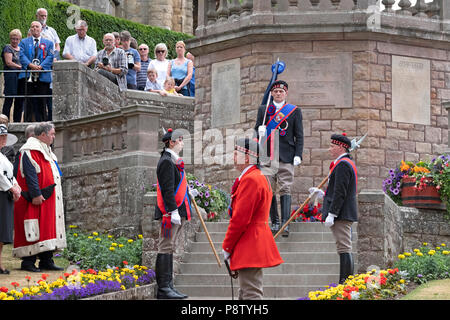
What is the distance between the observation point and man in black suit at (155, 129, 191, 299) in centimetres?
1203

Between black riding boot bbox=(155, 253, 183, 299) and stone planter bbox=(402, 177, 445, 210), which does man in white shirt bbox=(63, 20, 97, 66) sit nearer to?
stone planter bbox=(402, 177, 445, 210)

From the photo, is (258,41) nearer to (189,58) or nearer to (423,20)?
(423,20)

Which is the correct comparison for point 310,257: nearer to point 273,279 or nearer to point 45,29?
point 273,279

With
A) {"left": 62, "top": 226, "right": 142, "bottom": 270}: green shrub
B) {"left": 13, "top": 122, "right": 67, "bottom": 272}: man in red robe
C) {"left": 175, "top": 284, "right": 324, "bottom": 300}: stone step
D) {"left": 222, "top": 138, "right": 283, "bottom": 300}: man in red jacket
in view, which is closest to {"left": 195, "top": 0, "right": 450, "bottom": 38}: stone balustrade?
{"left": 62, "top": 226, "right": 142, "bottom": 270}: green shrub

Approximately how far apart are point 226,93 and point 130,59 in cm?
305

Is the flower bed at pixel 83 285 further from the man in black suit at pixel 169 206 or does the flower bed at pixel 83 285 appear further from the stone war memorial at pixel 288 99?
the stone war memorial at pixel 288 99

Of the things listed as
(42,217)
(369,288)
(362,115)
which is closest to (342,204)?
(369,288)

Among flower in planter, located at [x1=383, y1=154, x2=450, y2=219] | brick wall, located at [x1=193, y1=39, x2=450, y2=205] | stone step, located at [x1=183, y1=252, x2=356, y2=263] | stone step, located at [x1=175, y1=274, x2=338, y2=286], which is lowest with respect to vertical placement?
stone step, located at [x1=175, y1=274, x2=338, y2=286]

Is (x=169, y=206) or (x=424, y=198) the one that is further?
(x=424, y=198)

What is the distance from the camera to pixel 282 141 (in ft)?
46.2

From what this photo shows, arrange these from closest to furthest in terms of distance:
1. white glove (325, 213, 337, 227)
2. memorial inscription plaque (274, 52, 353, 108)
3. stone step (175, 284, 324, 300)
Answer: white glove (325, 213, 337, 227), stone step (175, 284, 324, 300), memorial inscription plaque (274, 52, 353, 108)

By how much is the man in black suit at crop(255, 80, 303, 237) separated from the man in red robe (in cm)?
297

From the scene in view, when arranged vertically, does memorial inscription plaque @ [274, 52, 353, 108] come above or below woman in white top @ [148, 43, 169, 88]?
below
